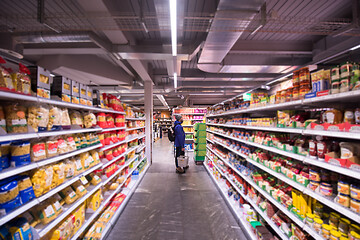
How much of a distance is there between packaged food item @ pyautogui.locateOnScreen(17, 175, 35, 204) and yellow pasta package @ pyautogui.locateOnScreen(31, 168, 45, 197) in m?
0.05

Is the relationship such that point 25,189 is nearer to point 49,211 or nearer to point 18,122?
point 49,211

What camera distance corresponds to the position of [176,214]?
10.1 ft

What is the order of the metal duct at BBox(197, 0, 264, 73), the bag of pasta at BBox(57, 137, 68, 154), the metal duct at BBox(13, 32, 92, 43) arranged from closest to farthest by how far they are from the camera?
the bag of pasta at BBox(57, 137, 68, 154) → the metal duct at BBox(197, 0, 264, 73) → the metal duct at BBox(13, 32, 92, 43)

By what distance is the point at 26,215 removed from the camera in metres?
1.43

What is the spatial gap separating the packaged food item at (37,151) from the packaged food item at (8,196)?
0.24 metres

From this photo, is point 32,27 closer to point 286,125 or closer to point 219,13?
point 219,13

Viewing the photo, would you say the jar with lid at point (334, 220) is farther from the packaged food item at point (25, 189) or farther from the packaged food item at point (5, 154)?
the packaged food item at point (5, 154)

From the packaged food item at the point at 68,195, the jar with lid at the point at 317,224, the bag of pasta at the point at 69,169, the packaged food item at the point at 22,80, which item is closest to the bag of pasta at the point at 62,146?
the bag of pasta at the point at 69,169

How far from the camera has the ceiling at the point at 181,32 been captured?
2.31 metres

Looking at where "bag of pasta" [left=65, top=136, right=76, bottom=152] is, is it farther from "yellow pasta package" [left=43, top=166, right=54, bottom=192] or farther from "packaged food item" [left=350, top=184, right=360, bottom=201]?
"packaged food item" [left=350, top=184, right=360, bottom=201]

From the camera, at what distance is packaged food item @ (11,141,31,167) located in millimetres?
1294

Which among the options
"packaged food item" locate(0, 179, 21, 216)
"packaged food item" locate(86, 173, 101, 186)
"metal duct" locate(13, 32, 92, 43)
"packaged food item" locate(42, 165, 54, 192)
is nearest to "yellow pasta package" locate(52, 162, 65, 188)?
"packaged food item" locate(42, 165, 54, 192)

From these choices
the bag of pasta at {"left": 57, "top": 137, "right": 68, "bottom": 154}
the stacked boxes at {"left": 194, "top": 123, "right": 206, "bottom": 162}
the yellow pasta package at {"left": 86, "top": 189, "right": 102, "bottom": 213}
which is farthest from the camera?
the stacked boxes at {"left": 194, "top": 123, "right": 206, "bottom": 162}

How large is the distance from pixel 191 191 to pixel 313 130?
3.34 m
